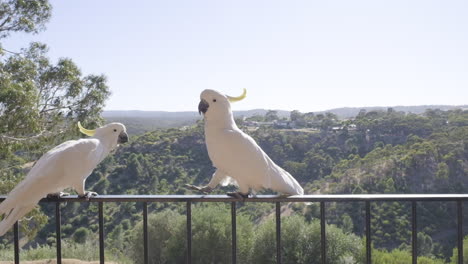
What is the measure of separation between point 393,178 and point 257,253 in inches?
417

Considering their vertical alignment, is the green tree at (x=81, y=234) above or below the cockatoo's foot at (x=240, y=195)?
below

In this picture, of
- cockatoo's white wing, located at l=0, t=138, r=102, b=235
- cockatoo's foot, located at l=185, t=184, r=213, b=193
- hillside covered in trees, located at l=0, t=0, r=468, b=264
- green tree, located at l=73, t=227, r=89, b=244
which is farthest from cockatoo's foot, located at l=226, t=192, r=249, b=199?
green tree, located at l=73, t=227, r=89, b=244

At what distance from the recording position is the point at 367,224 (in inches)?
69.1

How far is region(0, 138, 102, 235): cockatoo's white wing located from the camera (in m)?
1.85

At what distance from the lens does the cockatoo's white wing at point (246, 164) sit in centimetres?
198

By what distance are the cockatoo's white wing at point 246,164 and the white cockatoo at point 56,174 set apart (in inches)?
25.6

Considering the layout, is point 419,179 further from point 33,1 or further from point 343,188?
point 33,1

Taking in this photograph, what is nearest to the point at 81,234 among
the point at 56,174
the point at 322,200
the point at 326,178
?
the point at 326,178

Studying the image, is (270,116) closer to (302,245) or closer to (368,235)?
(302,245)

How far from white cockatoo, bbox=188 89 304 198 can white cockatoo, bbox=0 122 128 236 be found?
2.00 ft

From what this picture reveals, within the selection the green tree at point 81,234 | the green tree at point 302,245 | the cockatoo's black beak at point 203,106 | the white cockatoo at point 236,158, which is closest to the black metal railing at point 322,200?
the white cockatoo at point 236,158

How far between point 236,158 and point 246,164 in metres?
0.06

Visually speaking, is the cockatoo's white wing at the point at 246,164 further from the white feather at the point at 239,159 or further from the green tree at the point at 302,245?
the green tree at the point at 302,245

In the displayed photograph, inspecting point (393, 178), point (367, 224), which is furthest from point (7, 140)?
point (393, 178)
